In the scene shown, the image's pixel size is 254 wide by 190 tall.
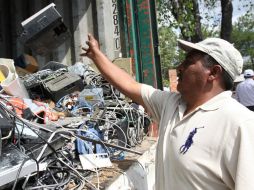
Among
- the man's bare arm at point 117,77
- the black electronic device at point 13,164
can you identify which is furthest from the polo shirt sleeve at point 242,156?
the black electronic device at point 13,164

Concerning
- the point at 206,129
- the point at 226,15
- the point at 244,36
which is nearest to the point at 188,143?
the point at 206,129

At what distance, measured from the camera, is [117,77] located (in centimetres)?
271

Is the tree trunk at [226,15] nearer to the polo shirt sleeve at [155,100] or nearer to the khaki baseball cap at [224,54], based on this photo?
the polo shirt sleeve at [155,100]

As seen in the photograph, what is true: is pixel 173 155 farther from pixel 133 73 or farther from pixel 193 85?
pixel 133 73

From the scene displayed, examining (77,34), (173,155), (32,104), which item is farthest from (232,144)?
(77,34)

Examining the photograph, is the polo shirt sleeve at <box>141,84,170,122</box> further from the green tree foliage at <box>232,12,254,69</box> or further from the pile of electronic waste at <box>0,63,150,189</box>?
the green tree foliage at <box>232,12,254,69</box>

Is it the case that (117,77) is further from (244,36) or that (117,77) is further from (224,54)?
(244,36)

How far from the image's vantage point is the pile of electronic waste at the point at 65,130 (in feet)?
8.10

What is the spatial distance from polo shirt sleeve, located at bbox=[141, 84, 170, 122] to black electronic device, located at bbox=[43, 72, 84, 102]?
2395 mm

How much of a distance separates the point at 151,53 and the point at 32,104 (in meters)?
2.07

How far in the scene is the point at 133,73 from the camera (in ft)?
17.7

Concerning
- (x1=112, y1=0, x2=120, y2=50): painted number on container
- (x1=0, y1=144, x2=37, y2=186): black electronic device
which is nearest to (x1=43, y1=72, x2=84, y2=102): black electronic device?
(x1=112, y1=0, x2=120, y2=50): painted number on container

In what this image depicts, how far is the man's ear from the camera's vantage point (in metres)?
2.09

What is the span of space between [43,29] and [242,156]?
3.70m
